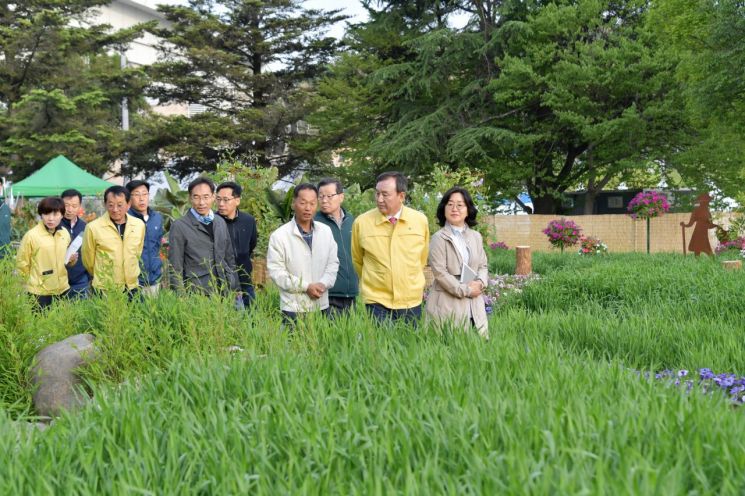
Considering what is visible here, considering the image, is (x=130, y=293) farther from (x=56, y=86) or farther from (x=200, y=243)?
(x=56, y=86)

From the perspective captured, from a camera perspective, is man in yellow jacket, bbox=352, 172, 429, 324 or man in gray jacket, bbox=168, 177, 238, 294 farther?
man in gray jacket, bbox=168, 177, 238, 294

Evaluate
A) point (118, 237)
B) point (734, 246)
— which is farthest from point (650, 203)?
point (118, 237)

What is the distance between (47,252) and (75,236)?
48cm

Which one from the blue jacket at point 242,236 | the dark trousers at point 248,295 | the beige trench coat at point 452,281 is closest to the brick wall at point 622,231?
the dark trousers at point 248,295

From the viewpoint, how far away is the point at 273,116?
34.0 m

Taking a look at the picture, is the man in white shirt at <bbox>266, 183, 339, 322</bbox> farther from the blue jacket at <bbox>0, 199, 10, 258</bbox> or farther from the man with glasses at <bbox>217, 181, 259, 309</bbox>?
the blue jacket at <bbox>0, 199, 10, 258</bbox>

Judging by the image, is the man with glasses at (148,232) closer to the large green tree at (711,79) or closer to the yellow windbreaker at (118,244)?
the yellow windbreaker at (118,244)

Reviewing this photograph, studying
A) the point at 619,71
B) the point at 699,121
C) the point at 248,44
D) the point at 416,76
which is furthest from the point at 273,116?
the point at 699,121

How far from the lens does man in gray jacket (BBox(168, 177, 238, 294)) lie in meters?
6.10

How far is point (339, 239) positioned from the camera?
5980mm

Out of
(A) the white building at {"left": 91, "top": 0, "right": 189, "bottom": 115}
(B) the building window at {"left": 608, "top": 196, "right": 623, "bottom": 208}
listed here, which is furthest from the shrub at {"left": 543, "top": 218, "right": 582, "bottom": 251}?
(A) the white building at {"left": 91, "top": 0, "right": 189, "bottom": 115}

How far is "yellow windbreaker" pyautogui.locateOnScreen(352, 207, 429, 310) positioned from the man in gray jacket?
1.21 meters

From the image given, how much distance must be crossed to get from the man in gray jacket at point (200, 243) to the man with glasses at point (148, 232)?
1.66 ft

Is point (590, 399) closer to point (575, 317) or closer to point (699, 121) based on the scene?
point (575, 317)
